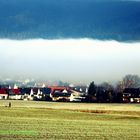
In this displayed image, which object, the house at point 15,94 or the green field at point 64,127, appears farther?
the house at point 15,94

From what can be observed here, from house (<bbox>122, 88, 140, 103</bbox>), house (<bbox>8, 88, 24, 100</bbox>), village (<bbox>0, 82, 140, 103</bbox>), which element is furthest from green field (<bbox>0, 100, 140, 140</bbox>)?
house (<bbox>8, 88, 24, 100</bbox>)

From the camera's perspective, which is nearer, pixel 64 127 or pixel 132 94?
pixel 64 127

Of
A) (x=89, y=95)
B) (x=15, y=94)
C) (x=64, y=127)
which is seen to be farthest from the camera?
(x=15, y=94)

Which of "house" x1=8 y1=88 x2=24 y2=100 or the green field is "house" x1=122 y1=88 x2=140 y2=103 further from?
the green field

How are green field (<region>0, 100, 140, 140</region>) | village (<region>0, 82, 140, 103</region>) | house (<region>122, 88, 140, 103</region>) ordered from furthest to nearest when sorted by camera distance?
1. house (<region>122, 88, 140, 103</region>)
2. village (<region>0, 82, 140, 103</region>)
3. green field (<region>0, 100, 140, 140</region>)

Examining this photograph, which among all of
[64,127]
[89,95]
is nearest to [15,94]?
[89,95]

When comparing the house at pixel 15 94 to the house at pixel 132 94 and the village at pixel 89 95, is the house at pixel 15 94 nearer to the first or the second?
the village at pixel 89 95

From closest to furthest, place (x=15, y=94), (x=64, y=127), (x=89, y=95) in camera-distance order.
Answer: (x=64, y=127)
(x=89, y=95)
(x=15, y=94)

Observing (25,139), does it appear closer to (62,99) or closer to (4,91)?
(62,99)

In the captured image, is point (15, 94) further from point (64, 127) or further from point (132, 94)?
point (64, 127)

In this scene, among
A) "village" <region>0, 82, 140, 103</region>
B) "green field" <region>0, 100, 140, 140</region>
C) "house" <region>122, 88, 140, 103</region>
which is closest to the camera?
"green field" <region>0, 100, 140, 140</region>

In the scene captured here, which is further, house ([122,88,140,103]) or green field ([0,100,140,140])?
house ([122,88,140,103])

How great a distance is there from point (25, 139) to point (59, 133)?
4690 millimetres

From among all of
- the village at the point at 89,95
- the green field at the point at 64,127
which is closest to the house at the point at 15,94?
the village at the point at 89,95
